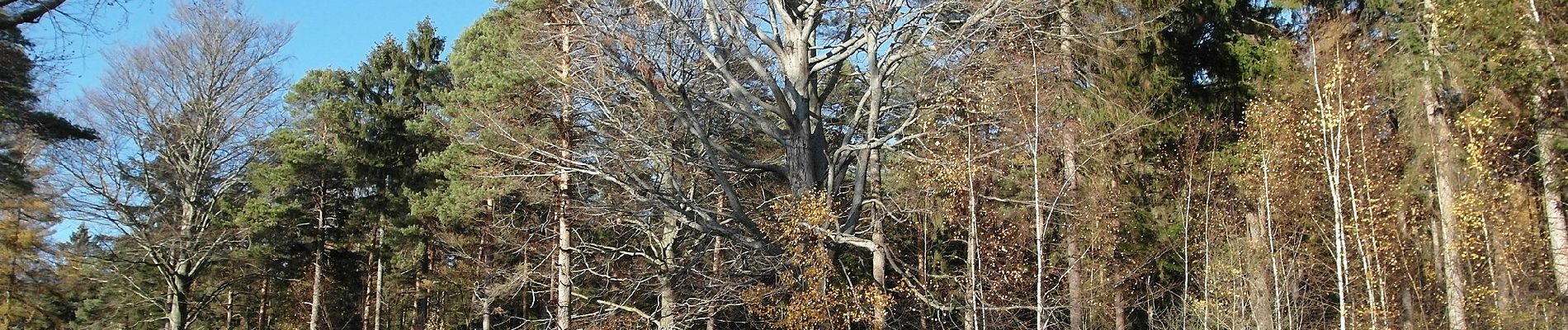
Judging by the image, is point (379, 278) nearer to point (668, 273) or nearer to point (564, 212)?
point (564, 212)

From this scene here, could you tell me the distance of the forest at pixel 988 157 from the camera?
13.9 meters

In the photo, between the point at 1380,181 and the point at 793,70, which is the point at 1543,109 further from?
the point at 793,70

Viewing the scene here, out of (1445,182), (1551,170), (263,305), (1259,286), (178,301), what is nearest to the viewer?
(1551,170)

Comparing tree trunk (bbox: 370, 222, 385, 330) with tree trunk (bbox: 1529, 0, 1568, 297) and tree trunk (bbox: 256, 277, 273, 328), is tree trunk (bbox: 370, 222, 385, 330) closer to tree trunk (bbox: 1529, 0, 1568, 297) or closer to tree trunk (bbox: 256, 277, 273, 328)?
tree trunk (bbox: 256, 277, 273, 328)

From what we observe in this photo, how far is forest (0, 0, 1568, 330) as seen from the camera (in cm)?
1386

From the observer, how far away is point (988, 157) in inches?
584

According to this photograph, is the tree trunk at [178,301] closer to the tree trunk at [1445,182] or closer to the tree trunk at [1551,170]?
the tree trunk at [1445,182]

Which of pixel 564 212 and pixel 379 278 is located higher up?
pixel 564 212

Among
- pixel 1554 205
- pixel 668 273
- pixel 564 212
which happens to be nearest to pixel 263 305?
pixel 564 212

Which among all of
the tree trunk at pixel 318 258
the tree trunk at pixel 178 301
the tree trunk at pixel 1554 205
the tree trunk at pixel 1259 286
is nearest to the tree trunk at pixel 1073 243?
the tree trunk at pixel 1259 286

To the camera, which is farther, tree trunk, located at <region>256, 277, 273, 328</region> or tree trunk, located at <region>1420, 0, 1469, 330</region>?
tree trunk, located at <region>256, 277, 273, 328</region>

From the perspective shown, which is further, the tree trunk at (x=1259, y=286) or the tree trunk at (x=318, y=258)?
the tree trunk at (x=318, y=258)

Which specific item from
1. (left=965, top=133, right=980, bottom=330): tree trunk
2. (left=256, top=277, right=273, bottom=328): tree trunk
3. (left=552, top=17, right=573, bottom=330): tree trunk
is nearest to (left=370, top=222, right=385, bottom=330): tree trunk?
(left=256, top=277, right=273, bottom=328): tree trunk

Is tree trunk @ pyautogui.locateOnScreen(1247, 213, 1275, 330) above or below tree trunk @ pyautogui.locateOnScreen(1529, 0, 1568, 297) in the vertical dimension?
below
